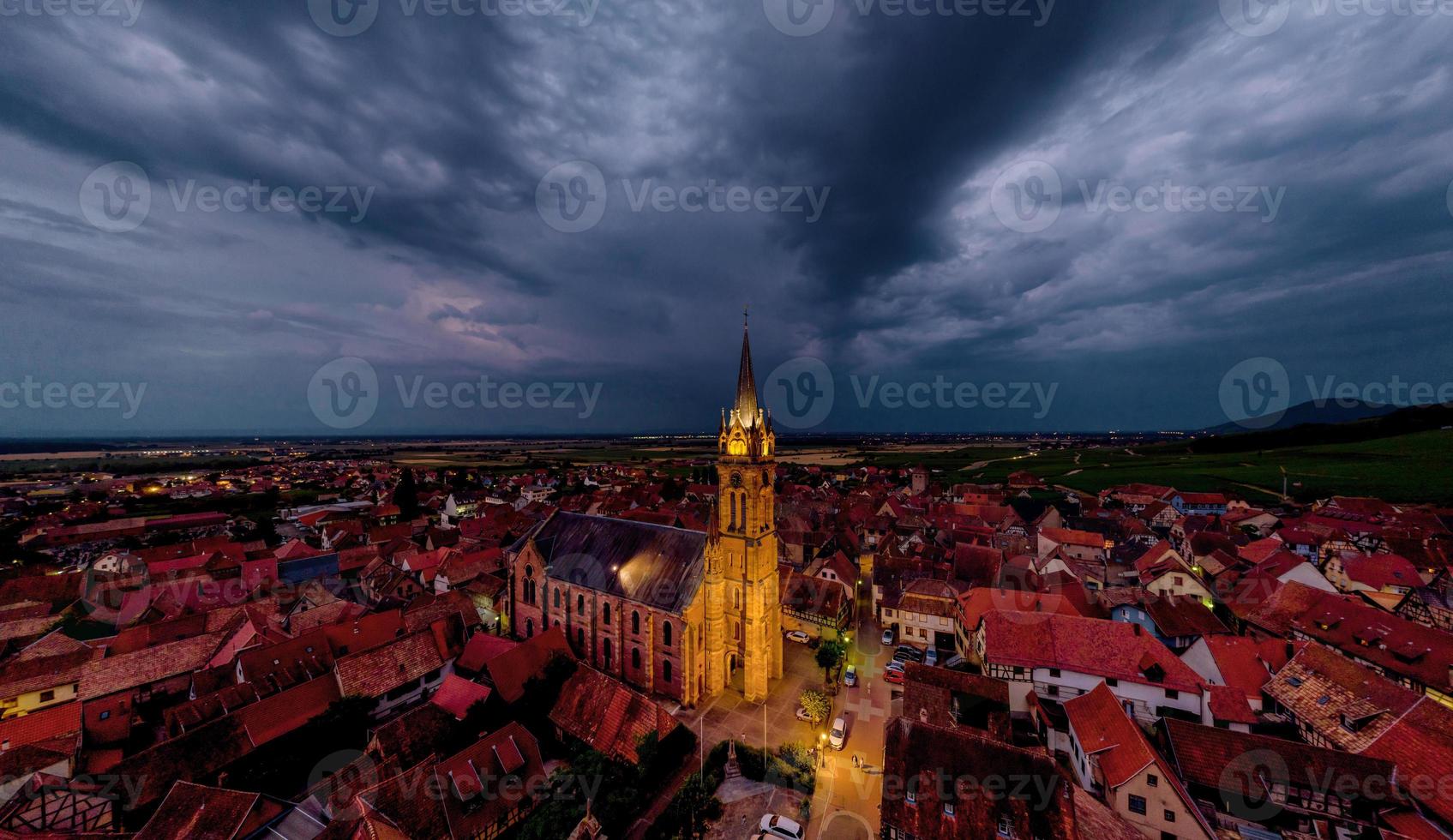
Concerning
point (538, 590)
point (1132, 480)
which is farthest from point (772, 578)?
point (1132, 480)

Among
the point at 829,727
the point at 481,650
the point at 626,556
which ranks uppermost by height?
the point at 626,556

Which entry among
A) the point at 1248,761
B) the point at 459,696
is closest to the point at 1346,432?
the point at 1248,761

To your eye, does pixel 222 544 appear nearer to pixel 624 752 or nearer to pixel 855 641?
pixel 624 752

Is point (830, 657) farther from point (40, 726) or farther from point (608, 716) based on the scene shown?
point (40, 726)

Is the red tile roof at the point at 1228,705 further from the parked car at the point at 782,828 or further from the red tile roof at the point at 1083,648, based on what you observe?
the parked car at the point at 782,828

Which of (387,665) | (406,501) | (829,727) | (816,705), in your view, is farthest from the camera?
(406,501)

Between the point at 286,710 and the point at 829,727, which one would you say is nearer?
the point at 286,710

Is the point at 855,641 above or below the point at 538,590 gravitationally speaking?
below
